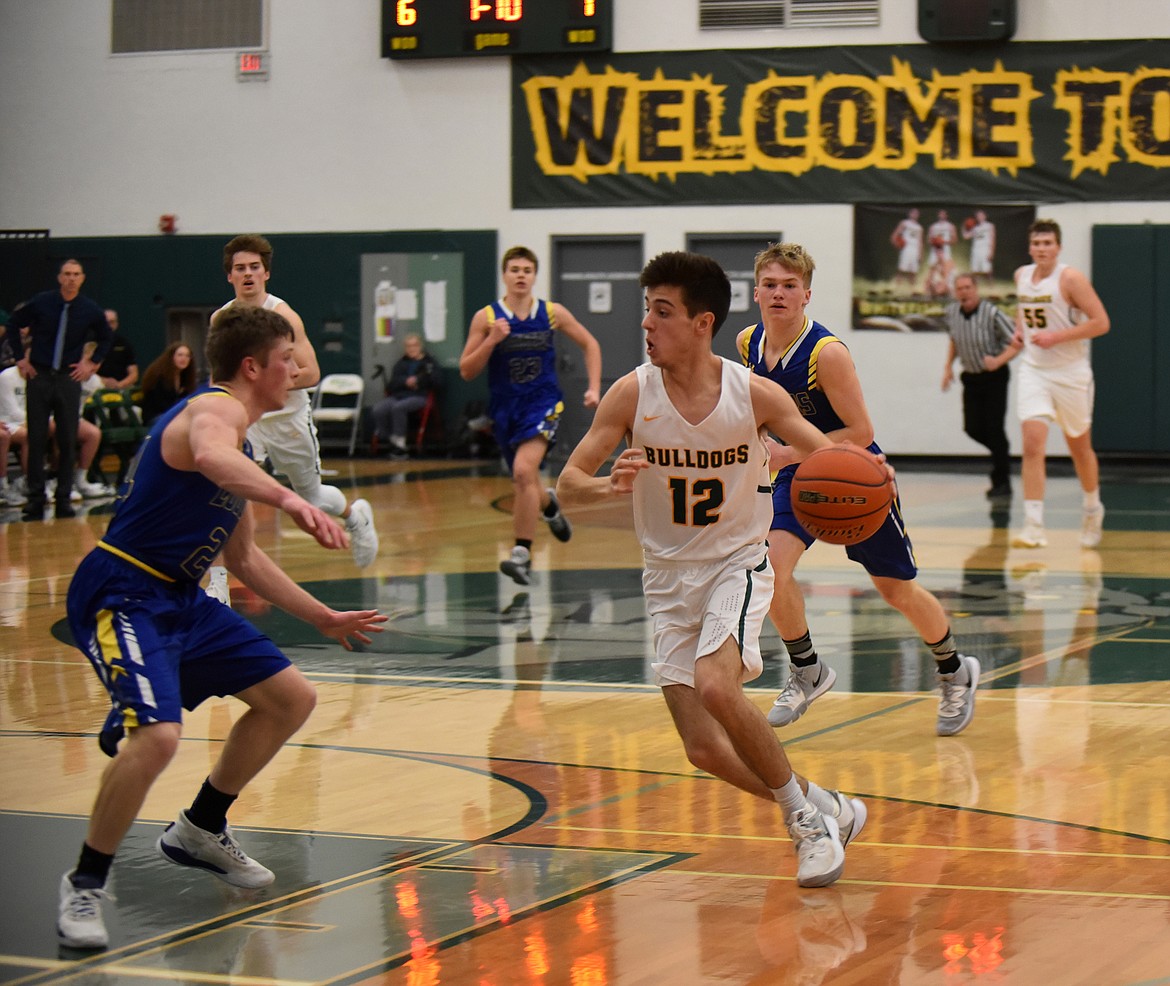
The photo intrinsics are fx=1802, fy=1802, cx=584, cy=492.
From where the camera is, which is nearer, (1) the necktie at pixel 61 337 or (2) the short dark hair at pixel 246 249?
→ (2) the short dark hair at pixel 246 249

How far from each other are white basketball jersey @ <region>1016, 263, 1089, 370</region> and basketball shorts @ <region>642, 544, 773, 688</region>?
782cm

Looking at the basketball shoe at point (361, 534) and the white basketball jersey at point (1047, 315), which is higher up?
the white basketball jersey at point (1047, 315)

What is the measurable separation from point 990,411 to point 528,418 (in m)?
7.09

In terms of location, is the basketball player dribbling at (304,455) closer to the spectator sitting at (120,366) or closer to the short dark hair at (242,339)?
the short dark hair at (242,339)

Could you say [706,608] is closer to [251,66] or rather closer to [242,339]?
[242,339]

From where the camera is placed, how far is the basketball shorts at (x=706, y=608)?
477cm

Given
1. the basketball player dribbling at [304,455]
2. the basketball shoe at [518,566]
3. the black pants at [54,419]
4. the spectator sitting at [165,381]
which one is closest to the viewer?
the basketball player dribbling at [304,455]

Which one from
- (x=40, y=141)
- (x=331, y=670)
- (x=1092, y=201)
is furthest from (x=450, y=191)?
(x=331, y=670)

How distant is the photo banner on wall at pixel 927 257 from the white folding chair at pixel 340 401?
6111 millimetres

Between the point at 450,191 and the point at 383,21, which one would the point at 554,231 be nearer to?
the point at 450,191

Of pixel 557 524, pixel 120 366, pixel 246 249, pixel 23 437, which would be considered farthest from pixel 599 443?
pixel 120 366

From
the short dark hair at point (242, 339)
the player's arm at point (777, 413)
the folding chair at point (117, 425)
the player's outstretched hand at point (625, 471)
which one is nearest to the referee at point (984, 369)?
the folding chair at point (117, 425)

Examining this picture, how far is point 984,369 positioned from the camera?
650 inches

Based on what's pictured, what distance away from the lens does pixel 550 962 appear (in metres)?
3.97
